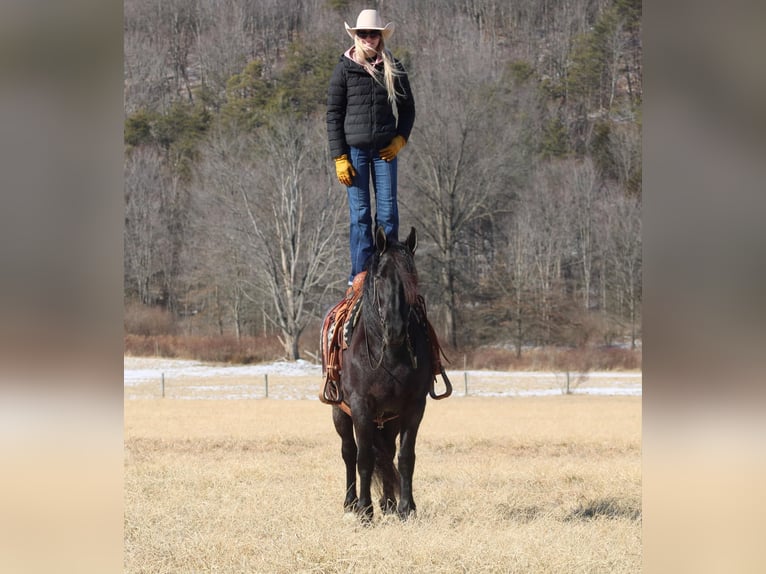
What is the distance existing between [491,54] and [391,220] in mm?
38593

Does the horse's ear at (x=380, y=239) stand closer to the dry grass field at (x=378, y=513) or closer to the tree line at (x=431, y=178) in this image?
the dry grass field at (x=378, y=513)

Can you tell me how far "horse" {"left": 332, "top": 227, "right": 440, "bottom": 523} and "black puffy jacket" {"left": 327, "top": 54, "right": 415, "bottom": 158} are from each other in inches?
44.6

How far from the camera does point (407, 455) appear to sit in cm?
791

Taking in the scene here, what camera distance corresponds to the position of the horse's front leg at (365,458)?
7.89m

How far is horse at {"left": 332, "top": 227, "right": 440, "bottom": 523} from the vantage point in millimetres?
7340

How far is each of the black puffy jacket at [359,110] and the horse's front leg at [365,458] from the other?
2326 millimetres

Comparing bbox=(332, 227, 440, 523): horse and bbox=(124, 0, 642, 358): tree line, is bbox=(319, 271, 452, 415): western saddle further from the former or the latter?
bbox=(124, 0, 642, 358): tree line

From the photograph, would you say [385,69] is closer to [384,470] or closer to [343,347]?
[343,347]

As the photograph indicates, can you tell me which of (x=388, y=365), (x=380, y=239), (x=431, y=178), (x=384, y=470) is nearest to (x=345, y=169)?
(x=380, y=239)
